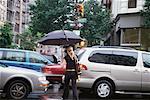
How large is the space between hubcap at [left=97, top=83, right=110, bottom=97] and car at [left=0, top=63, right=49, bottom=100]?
6.02ft

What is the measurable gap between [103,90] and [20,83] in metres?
2.65

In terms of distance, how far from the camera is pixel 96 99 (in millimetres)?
12016

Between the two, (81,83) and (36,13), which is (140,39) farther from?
(81,83)

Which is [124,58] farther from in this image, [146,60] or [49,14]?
[49,14]

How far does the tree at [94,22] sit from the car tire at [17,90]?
21.2 metres

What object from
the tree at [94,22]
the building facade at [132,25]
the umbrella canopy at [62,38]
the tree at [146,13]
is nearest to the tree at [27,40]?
the tree at [94,22]

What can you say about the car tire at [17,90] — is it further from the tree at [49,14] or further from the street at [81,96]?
the tree at [49,14]

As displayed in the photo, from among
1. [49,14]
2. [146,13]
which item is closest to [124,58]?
[146,13]

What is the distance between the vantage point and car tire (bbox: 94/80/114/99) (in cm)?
1211

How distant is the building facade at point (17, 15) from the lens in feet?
243

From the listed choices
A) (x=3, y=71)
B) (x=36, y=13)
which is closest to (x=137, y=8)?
(x=36, y=13)

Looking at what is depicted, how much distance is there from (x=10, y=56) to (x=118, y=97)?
418 centimetres

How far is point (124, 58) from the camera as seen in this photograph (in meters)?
12.5

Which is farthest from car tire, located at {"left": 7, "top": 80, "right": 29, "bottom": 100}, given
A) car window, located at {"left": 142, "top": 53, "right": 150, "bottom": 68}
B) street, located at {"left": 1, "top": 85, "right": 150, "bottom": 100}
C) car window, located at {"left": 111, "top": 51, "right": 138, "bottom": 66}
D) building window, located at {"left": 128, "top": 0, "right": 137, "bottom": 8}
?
building window, located at {"left": 128, "top": 0, "right": 137, "bottom": 8}
